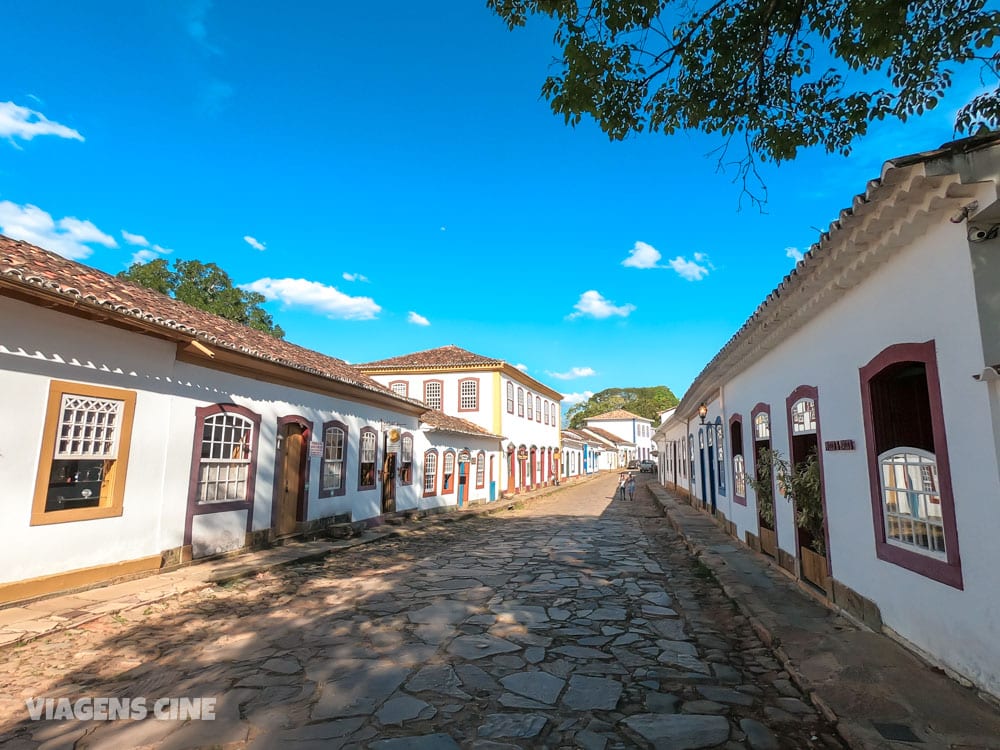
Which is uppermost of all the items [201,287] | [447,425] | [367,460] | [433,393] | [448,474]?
[201,287]

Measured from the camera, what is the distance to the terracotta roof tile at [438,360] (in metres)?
25.7

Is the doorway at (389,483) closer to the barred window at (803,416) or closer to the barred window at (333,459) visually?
the barred window at (333,459)

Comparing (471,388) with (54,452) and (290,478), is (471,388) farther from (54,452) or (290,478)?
(54,452)

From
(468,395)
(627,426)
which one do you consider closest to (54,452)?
(468,395)

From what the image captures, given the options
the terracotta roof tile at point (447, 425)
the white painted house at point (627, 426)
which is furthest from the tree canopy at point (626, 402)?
the terracotta roof tile at point (447, 425)

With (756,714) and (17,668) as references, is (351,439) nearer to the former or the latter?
(17,668)

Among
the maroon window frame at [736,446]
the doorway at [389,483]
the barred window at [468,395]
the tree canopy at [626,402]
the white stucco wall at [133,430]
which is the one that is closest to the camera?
the white stucco wall at [133,430]

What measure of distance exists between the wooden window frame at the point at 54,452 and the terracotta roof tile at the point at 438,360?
18329mm

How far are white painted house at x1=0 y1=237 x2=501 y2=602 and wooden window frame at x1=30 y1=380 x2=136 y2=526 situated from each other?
0.6 inches

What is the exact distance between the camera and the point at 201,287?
3122 centimetres

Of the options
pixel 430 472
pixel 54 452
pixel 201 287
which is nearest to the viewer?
pixel 54 452

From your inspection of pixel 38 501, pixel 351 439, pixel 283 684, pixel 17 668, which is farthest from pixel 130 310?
pixel 351 439

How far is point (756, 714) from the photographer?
370 centimetres

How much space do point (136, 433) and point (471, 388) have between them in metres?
Answer: 18.4
